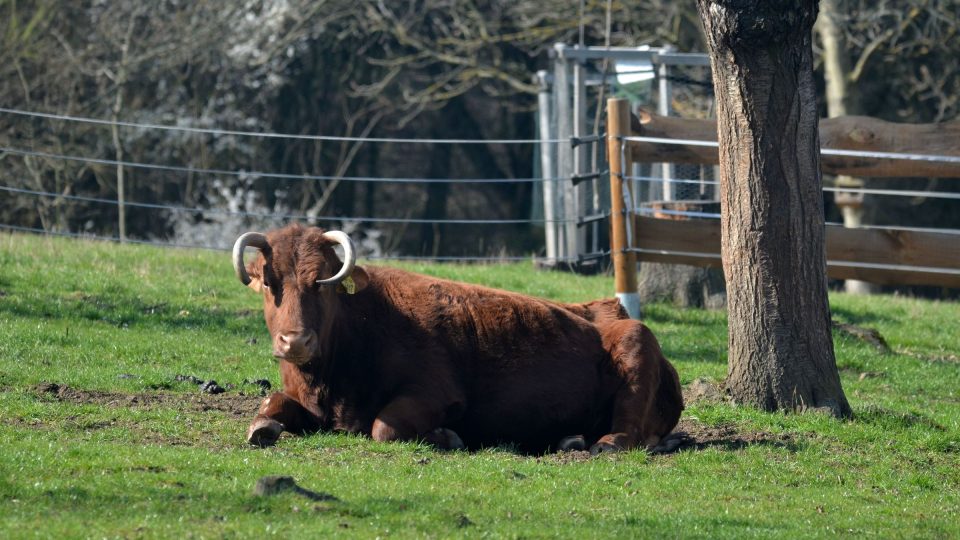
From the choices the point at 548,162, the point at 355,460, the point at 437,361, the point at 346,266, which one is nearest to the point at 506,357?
the point at 437,361

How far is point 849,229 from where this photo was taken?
1355 cm

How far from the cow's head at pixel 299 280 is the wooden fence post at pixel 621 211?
521 cm

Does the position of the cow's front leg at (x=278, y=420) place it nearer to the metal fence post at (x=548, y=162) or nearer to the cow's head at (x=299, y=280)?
the cow's head at (x=299, y=280)

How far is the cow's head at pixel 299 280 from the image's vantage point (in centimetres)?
862

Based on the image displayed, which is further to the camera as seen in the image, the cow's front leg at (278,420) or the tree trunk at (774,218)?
the tree trunk at (774,218)

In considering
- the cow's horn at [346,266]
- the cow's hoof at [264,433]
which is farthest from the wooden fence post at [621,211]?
the cow's hoof at [264,433]

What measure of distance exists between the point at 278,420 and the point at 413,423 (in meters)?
0.91

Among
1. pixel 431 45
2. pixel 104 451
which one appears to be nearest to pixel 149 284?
pixel 104 451

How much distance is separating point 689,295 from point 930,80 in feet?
42.9

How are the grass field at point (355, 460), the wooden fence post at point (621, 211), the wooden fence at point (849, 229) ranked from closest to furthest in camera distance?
1. the grass field at point (355, 460)
2. the wooden fence at point (849, 229)
3. the wooden fence post at point (621, 211)

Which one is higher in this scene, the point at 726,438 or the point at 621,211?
the point at 621,211

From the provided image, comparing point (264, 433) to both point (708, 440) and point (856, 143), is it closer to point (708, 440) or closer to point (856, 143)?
point (708, 440)

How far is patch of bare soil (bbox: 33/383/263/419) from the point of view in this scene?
9.50 m

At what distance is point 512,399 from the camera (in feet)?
30.5
